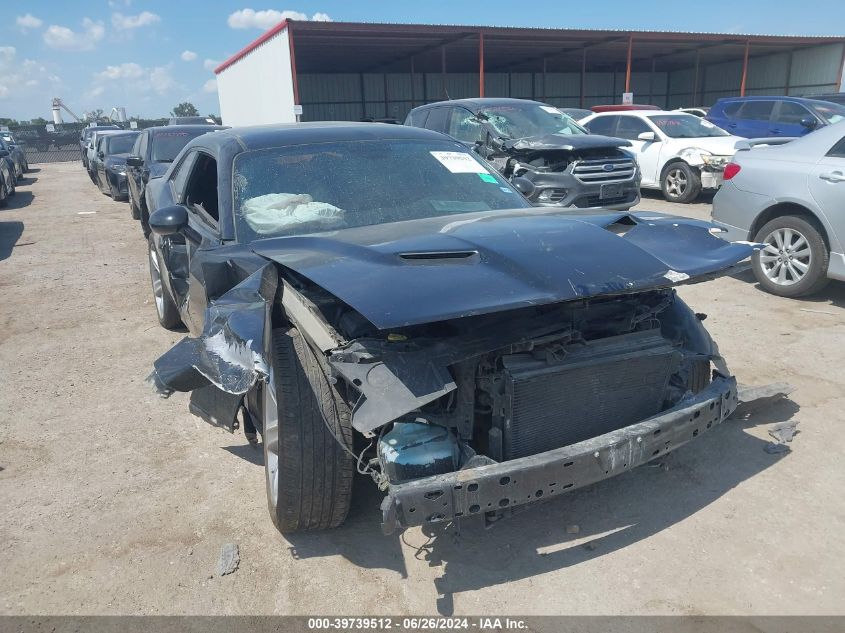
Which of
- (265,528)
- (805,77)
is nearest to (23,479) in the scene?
(265,528)

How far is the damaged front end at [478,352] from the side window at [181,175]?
1.92m

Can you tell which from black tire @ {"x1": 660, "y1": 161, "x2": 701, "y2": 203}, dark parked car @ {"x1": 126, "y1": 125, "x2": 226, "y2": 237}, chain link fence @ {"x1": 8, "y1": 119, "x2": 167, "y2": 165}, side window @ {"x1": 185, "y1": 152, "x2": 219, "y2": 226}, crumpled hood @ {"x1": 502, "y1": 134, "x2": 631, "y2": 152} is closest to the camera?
side window @ {"x1": 185, "y1": 152, "x2": 219, "y2": 226}

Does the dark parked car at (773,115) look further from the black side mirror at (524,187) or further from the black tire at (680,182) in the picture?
the black side mirror at (524,187)

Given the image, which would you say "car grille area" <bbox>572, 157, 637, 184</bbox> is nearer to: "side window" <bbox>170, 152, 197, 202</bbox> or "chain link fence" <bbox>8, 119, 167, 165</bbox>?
"side window" <bbox>170, 152, 197, 202</bbox>

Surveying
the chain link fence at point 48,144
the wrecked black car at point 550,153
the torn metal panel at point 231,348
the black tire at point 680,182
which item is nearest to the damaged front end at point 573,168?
the wrecked black car at point 550,153

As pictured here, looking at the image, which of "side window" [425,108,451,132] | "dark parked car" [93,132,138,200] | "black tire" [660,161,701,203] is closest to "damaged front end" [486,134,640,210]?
"side window" [425,108,451,132]

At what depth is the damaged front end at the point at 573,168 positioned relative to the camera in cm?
865

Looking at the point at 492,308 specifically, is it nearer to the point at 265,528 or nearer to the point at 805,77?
the point at 265,528

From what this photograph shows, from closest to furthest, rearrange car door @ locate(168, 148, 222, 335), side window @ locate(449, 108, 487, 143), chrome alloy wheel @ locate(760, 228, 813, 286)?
car door @ locate(168, 148, 222, 335)
chrome alloy wheel @ locate(760, 228, 813, 286)
side window @ locate(449, 108, 487, 143)

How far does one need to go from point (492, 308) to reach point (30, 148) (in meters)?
43.0

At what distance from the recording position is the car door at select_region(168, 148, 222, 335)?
11.4 ft

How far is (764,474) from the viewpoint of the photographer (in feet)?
10.6

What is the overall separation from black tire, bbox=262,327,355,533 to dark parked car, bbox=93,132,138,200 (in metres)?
13.0

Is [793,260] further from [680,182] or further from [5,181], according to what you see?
[5,181]
